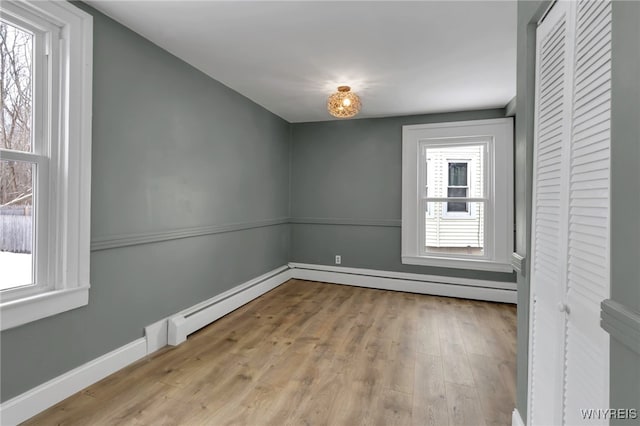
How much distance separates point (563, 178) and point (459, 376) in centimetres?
161

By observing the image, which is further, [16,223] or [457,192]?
[457,192]

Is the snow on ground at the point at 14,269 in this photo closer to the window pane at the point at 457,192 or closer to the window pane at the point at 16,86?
the window pane at the point at 16,86

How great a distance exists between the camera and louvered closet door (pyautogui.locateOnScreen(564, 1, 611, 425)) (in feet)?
2.80

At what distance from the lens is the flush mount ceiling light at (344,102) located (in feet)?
9.79

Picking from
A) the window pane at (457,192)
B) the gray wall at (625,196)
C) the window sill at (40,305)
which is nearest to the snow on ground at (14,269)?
the window sill at (40,305)

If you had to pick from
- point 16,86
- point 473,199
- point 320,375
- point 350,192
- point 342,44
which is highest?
point 342,44

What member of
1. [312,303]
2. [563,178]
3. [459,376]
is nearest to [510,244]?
[459,376]

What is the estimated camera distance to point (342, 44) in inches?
91.0

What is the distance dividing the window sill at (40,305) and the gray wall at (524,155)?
2.43 meters

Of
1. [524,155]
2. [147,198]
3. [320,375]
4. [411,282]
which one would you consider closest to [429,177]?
[411,282]

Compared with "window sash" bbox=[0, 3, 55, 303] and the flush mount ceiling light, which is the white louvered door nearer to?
the flush mount ceiling light

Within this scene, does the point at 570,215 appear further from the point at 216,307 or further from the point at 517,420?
the point at 216,307

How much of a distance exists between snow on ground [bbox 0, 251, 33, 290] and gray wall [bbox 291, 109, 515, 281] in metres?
3.25

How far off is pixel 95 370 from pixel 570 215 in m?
2.62
